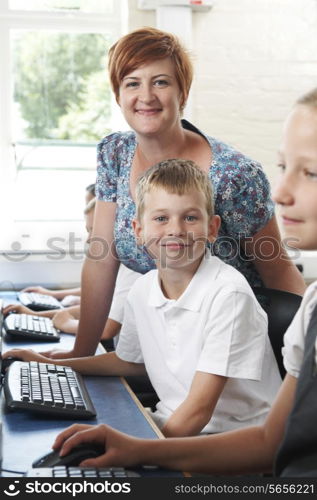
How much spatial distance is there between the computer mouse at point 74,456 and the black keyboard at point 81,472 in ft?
0.05

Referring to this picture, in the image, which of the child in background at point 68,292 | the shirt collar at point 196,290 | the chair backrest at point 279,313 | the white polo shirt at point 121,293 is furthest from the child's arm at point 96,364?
the child in background at point 68,292

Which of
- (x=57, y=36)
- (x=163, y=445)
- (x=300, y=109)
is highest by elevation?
(x=57, y=36)

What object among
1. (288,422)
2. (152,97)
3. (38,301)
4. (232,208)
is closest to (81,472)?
(288,422)

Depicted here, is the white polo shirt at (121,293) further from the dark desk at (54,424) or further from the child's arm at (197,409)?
the child's arm at (197,409)

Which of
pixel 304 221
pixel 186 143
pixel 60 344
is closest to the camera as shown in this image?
pixel 304 221

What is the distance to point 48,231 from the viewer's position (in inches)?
154

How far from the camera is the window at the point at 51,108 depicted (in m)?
3.90

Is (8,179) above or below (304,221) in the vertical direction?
below

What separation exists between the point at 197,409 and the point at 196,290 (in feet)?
0.97

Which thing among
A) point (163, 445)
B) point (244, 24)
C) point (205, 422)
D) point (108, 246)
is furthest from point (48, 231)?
point (163, 445)

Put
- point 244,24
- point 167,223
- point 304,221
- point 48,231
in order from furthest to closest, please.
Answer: point 48,231 < point 244,24 < point 167,223 < point 304,221

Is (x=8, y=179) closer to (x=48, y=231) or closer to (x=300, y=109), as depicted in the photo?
(x=48, y=231)

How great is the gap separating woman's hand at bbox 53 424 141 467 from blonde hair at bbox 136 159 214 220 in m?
0.70

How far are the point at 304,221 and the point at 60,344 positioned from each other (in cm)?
152
